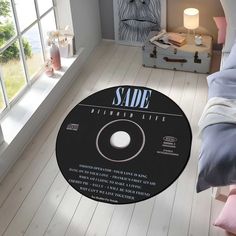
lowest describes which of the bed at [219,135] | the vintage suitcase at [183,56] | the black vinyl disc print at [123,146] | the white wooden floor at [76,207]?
the white wooden floor at [76,207]

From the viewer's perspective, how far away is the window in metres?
2.90

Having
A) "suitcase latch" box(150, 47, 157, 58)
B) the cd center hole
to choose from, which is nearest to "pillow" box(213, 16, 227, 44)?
"suitcase latch" box(150, 47, 157, 58)

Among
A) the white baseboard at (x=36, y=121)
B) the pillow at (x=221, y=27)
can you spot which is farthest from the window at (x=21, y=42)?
the pillow at (x=221, y=27)

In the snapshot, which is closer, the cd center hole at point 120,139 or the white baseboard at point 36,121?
the white baseboard at point 36,121

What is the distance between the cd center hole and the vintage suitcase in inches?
42.2

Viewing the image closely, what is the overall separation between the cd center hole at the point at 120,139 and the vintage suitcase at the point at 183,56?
107 centimetres

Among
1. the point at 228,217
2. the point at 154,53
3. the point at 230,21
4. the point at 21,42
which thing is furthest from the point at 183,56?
the point at 228,217

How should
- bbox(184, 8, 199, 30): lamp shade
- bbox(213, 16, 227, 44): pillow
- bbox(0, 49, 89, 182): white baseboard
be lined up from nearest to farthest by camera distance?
bbox(0, 49, 89, 182): white baseboard → bbox(213, 16, 227, 44): pillow → bbox(184, 8, 199, 30): lamp shade

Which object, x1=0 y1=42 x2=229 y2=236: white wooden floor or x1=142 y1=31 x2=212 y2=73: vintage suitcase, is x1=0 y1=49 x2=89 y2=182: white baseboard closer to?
x1=0 y1=42 x2=229 y2=236: white wooden floor

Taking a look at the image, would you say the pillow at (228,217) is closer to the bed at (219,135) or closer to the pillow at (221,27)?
the bed at (219,135)

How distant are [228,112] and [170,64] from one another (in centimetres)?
145

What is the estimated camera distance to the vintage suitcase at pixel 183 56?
11.9 feet

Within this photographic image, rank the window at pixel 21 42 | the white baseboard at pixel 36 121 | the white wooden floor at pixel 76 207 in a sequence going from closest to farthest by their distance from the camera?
the white wooden floor at pixel 76 207 < the white baseboard at pixel 36 121 < the window at pixel 21 42

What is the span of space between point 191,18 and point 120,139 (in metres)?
1.41
